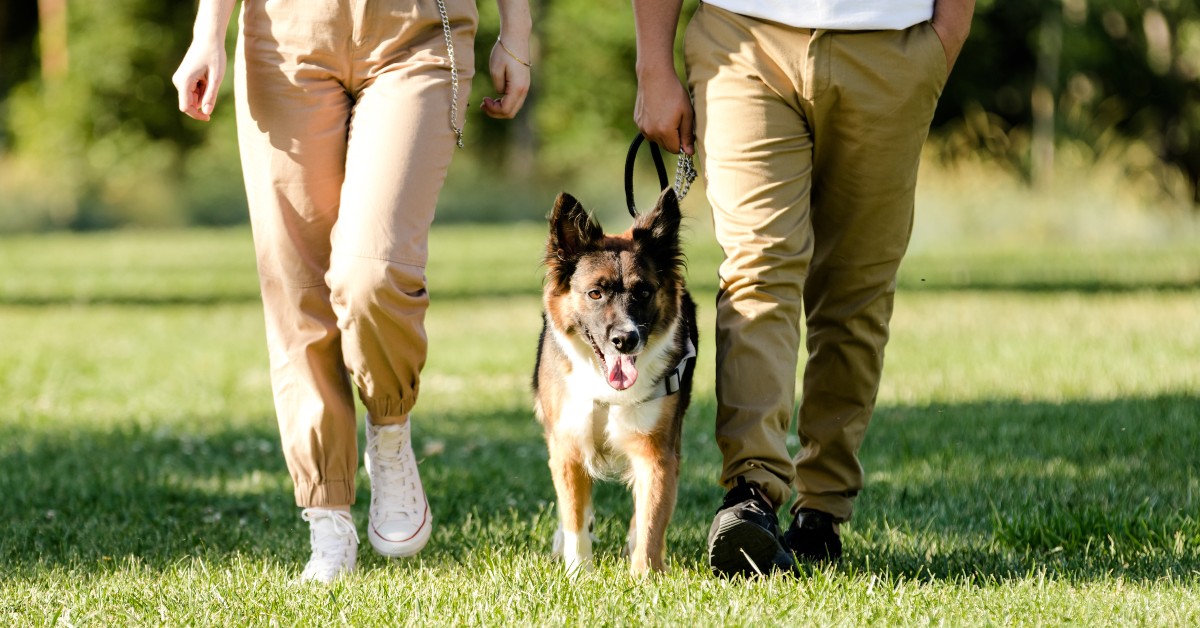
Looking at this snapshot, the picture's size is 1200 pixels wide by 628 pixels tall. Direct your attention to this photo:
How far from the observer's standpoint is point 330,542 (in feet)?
13.5

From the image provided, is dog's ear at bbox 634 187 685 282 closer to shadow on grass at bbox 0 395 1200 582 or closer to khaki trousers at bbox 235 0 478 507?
khaki trousers at bbox 235 0 478 507

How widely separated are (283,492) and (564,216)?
2.11 m

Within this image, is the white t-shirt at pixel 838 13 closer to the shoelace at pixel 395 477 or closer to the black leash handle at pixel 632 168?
the black leash handle at pixel 632 168

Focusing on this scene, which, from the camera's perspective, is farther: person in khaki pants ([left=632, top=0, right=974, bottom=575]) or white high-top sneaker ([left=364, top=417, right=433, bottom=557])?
white high-top sneaker ([left=364, top=417, right=433, bottom=557])

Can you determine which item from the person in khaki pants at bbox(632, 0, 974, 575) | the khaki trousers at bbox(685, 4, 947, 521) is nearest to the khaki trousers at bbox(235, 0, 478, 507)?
the person in khaki pants at bbox(632, 0, 974, 575)

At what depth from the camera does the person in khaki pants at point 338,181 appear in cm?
383

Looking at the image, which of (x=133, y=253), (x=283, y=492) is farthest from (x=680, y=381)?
(x=133, y=253)

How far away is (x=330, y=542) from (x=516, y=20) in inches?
64.3

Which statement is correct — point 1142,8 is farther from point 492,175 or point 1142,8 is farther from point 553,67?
point 553,67

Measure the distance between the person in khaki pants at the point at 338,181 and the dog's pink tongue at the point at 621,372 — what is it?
21.7 inches

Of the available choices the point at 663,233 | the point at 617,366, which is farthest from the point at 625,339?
the point at 663,233

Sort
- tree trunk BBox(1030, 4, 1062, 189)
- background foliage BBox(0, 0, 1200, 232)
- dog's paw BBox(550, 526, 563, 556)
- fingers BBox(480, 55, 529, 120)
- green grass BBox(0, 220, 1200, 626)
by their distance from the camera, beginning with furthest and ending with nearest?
tree trunk BBox(1030, 4, 1062, 189)
background foliage BBox(0, 0, 1200, 232)
dog's paw BBox(550, 526, 563, 556)
fingers BBox(480, 55, 529, 120)
green grass BBox(0, 220, 1200, 626)

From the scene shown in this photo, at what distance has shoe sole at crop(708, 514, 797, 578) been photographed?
3.72 meters

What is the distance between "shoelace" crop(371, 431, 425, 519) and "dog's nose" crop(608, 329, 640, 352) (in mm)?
749
